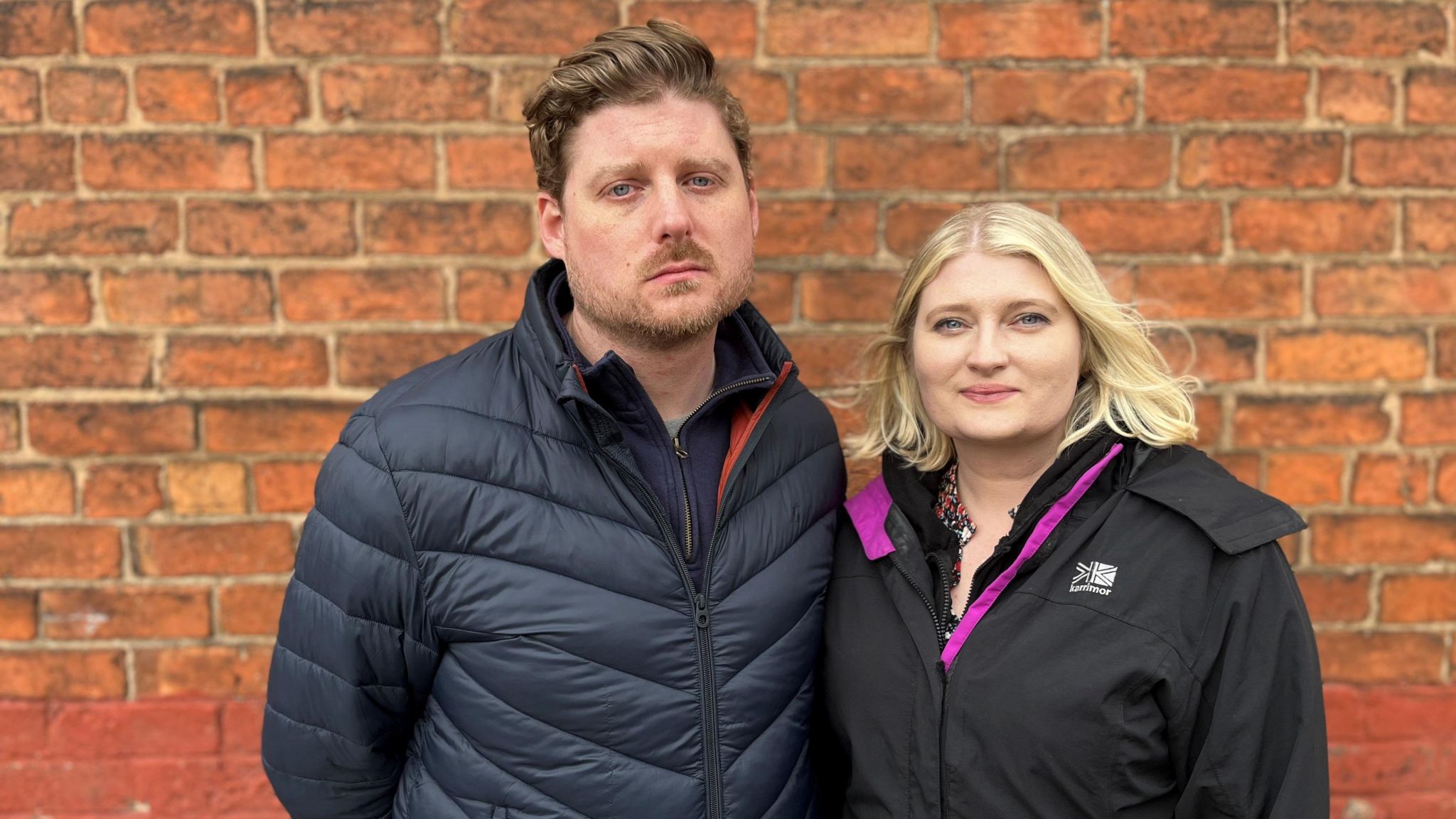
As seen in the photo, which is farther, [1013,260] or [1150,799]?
[1013,260]

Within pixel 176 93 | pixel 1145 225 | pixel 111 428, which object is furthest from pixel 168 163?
pixel 1145 225

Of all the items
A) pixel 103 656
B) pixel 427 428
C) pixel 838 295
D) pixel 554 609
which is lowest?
pixel 103 656

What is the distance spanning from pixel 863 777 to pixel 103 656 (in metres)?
1.79

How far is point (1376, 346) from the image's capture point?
8.05 feet

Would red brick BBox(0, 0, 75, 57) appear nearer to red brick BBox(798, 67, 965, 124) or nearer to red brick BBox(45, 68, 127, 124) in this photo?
red brick BBox(45, 68, 127, 124)

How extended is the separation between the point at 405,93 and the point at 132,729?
1.60m

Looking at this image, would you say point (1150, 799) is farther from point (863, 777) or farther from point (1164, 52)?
point (1164, 52)

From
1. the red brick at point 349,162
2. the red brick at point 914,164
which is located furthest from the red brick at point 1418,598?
the red brick at point 349,162

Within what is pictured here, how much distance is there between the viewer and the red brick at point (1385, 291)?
2.44m

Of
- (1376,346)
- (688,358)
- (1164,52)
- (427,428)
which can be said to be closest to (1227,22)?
(1164,52)

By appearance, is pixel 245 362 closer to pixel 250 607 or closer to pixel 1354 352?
pixel 250 607

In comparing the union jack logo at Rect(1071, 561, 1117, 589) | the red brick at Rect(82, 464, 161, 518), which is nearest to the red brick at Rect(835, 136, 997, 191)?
the union jack logo at Rect(1071, 561, 1117, 589)

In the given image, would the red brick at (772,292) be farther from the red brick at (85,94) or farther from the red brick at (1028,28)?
the red brick at (85,94)

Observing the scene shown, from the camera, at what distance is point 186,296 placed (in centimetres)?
235
